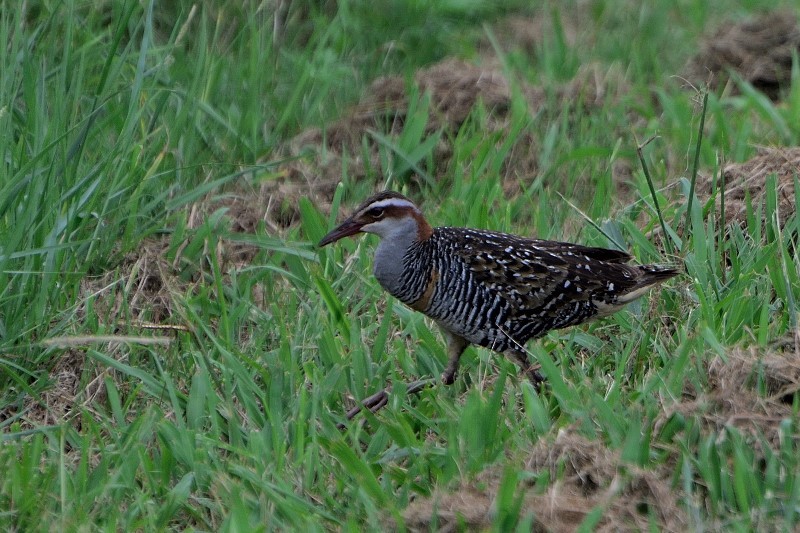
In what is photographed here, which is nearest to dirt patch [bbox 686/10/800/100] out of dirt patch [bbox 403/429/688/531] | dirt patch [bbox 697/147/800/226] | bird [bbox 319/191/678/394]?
dirt patch [bbox 697/147/800/226]

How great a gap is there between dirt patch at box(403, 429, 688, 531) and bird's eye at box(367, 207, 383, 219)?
4.77 feet

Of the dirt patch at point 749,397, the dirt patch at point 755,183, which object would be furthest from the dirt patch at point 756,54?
the dirt patch at point 749,397

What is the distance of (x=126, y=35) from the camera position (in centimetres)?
746

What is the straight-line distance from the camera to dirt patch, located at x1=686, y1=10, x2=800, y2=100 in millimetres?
8008

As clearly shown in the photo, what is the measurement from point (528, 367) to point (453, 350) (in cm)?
35

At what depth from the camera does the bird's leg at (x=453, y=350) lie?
16.2 ft

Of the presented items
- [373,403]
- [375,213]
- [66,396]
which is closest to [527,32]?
[375,213]

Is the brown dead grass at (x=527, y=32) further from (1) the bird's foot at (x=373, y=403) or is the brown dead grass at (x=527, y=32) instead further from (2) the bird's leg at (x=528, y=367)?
(1) the bird's foot at (x=373, y=403)

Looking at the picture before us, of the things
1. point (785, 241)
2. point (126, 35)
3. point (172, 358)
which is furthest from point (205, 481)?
point (126, 35)

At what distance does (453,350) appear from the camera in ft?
16.4

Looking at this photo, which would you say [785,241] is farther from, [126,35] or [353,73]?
[126,35]

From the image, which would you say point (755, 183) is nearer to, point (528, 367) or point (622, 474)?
point (528, 367)

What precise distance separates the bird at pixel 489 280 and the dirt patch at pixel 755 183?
0.86 m

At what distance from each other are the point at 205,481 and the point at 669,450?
4.97ft
